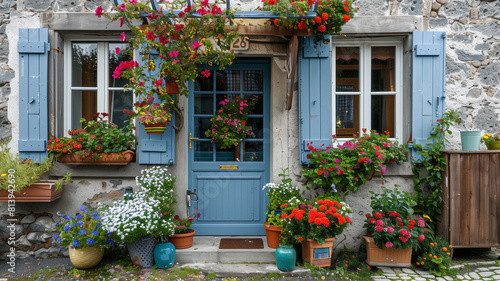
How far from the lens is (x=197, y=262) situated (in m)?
3.93

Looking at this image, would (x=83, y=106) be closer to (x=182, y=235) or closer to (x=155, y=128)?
(x=155, y=128)

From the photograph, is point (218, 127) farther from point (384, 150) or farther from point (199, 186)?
point (384, 150)

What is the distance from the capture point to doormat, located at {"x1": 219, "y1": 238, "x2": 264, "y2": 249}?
407 cm

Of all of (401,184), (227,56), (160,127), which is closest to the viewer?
(227,56)

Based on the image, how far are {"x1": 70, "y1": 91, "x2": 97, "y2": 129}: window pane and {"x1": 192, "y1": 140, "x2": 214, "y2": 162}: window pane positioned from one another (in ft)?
4.40

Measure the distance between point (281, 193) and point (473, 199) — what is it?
2.13 meters

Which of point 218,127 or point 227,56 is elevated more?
point 227,56

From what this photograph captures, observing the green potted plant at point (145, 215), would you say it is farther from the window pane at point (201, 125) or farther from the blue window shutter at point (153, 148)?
the window pane at point (201, 125)

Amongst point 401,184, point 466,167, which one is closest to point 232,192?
point 401,184

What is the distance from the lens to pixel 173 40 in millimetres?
3717

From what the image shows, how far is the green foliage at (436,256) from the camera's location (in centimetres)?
377

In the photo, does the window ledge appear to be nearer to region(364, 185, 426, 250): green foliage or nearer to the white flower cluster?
the white flower cluster

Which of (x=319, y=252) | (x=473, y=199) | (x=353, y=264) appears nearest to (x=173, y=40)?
(x=319, y=252)

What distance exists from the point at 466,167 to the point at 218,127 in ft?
9.44
